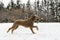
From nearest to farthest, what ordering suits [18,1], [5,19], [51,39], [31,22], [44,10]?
[51,39], [31,22], [5,19], [44,10], [18,1]

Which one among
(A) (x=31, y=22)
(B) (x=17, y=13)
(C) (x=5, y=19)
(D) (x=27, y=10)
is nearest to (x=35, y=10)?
(D) (x=27, y=10)

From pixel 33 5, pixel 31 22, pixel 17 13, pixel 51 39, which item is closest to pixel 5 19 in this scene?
pixel 17 13

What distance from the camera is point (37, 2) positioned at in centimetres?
2912

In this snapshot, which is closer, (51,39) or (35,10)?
(51,39)

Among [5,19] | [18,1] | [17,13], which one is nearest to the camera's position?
[5,19]

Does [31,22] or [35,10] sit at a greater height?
[31,22]

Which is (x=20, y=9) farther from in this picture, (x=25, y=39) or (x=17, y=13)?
(x=25, y=39)

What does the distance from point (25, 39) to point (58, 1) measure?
76.1ft

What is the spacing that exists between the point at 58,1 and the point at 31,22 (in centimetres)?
2185

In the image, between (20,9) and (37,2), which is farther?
(37,2)

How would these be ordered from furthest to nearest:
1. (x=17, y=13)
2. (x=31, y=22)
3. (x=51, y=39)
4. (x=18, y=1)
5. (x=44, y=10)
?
1. (x=18, y=1)
2. (x=44, y=10)
3. (x=17, y=13)
4. (x=31, y=22)
5. (x=51, y=39)

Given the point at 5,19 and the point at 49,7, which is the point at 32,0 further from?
the point at 5,19

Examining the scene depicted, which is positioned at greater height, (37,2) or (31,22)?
(31,22)

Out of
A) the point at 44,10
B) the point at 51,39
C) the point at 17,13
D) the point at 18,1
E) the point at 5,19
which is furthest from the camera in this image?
the point at 18,1
